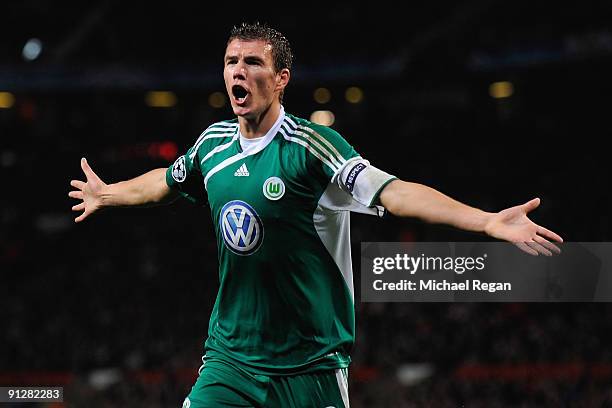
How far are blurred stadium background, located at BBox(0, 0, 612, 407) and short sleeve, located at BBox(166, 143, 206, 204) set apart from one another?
1138cm

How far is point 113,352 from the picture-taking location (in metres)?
16.9

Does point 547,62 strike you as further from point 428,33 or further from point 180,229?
point 180,229

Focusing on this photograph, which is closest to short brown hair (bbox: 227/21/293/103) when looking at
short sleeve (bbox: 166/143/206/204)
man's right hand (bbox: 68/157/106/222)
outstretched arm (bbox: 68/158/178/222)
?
short sleeve (bbox: 166/143/206/204)

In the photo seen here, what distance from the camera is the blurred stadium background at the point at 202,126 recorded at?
1788 centimetres

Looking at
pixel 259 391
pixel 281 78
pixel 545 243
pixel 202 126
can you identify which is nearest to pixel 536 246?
pixel 545 243

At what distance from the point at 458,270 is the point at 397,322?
7.88 meters

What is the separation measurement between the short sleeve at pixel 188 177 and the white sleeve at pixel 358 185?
755 mm

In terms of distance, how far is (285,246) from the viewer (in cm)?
411

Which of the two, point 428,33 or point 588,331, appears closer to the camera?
point 588,331

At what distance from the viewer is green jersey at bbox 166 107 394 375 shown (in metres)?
4.10

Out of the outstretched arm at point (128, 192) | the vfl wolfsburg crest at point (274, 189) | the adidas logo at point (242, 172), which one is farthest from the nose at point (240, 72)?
the outstretched arm at point (128, 192)

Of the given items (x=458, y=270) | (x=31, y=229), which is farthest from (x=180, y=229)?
(x=458, y=270)

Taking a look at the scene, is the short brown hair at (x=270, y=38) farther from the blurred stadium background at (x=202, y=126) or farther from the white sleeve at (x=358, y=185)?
the blurred stadium background at (x=202, y=126)

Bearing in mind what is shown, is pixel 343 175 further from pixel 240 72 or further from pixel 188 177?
pixel 188 177
